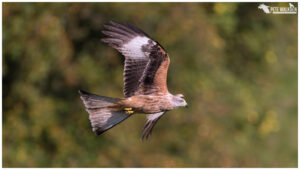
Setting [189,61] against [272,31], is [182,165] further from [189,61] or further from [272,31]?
[272,31]

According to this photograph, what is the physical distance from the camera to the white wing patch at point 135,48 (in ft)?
18.5

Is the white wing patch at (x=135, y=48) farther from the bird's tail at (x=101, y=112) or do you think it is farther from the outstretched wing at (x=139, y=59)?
the bird's tail at (x=101, y=112)

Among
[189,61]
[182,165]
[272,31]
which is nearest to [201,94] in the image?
[189,61]

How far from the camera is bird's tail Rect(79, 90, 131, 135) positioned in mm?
5148

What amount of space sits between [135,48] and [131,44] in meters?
0.05

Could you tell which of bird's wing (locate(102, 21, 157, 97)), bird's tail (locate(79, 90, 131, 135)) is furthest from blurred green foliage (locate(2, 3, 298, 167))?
bird's tail (locate(79, 90, 131, 135))

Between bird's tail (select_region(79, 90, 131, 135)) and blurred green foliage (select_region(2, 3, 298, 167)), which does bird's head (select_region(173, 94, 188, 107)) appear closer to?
bird's tail (select_region(79, 90, 131, 135))

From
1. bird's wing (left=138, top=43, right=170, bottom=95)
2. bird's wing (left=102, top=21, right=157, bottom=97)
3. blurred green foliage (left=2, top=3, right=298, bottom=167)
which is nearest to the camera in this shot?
bird's wing (left=138, top=43, right=170, bottom=95)

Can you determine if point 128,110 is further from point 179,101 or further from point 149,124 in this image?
point 149,124

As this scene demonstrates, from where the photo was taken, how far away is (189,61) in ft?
46.4

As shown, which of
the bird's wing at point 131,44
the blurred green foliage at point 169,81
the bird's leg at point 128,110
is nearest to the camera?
the bird's leg at point 128,110

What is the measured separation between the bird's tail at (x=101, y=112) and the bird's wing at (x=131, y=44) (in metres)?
0.45

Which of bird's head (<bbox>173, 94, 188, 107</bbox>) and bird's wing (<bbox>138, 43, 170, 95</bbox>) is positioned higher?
bird's wing (<bbox>138, 43, 170, 95</bbox>)

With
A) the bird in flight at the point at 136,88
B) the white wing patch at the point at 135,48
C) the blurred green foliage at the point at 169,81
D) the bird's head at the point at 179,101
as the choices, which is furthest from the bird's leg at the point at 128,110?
the blurred green foliage at the point at 169,81
